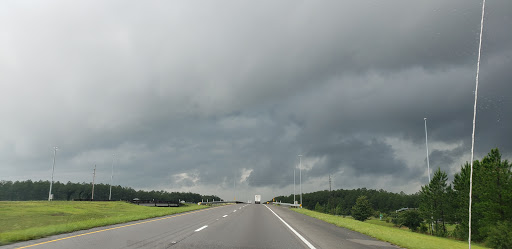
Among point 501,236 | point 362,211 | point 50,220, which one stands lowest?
point 362,211

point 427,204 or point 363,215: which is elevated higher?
point 427,204

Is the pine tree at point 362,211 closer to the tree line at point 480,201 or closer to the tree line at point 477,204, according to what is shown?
the tree line at point 477,204

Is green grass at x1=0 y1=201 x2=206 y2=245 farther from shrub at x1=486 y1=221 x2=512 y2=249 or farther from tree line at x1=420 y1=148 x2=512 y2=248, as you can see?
tree line at x1=420 y1=148 x2=512 y2=248

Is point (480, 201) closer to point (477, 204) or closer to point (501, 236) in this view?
point (477, 204)

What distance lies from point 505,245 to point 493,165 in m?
16.1

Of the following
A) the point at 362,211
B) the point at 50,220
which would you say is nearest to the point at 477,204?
the point at 50,220

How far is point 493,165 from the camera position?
182ft

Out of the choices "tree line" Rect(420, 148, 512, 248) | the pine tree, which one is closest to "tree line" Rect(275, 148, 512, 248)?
"tree line" Rect(420, 148, 512, 248)

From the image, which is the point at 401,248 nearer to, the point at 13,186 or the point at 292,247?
→ the point at 292,247

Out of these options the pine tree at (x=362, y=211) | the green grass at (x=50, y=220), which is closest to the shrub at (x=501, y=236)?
the green grass at (x=50, y=220)

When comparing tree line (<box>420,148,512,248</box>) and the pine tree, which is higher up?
tree line (<box>420,148,512,248</box>)

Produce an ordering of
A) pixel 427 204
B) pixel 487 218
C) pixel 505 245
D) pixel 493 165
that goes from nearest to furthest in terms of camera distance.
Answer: pixel 505 245 → pixel 487 218 → pixel 493 165 → pixel 427 204

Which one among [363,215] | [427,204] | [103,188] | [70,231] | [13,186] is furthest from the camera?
[103,188]

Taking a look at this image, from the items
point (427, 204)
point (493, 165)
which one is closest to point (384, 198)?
point (427, 204)
